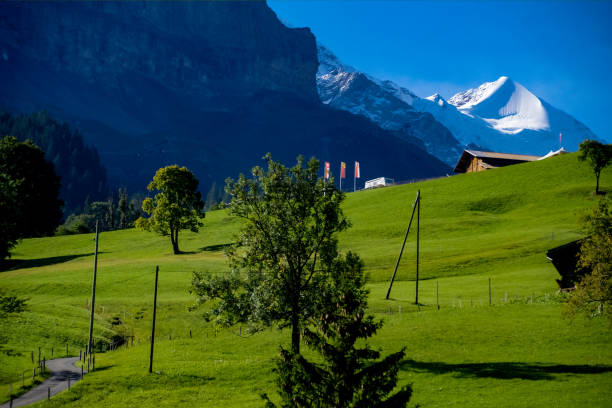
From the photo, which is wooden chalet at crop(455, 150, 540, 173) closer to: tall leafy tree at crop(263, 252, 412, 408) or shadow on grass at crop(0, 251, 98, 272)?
shadow on grass at crop(0, 251, 98, 272)

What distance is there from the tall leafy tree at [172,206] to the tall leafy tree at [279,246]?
193 feet

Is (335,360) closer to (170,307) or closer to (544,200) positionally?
(170,307)

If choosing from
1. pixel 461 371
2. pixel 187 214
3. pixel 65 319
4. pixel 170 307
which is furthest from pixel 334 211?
pixel 187 214

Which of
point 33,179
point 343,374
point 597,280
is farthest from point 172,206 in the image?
point 343,374

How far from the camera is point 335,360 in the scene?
11.4 meters

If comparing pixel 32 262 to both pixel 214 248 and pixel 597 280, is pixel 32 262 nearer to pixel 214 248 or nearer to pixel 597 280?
pixel 214 248

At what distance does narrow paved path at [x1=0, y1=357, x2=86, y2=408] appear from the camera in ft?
121

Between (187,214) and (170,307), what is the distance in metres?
37.9

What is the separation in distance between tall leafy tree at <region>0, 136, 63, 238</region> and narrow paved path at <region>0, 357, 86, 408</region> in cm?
6242

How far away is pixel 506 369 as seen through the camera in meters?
35.1

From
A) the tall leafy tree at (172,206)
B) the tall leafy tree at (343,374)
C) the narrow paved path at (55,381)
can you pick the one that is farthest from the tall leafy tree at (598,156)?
the tall leafy tree at (343,374)

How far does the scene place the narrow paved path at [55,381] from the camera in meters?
36.8

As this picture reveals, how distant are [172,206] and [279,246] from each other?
63.1m

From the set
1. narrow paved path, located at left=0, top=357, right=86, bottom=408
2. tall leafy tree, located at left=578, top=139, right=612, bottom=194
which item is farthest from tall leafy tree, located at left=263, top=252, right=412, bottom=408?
tall leafy tree, located at left=578, top=139, right=612, bottom=194
